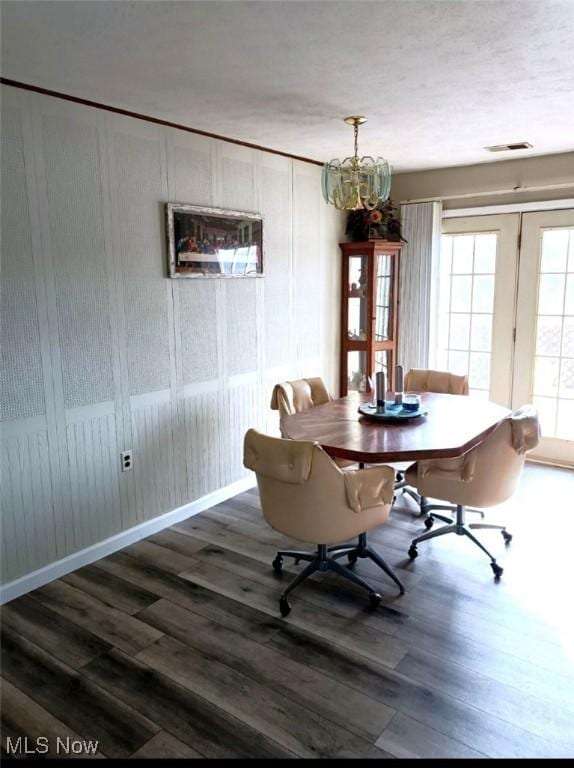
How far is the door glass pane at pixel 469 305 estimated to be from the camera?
485 centimetres

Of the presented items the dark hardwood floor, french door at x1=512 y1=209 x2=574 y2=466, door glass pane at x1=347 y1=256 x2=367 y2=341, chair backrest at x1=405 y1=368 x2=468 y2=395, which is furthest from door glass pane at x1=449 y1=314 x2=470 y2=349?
the dark hardwood floor

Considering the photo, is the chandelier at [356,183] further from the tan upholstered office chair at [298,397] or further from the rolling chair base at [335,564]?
the rolling chair base at [335,564]

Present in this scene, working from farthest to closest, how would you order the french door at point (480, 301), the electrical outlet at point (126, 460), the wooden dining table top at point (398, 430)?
the french door at point (480, 301), the electrical outlet at point (126, 460), the wooden dining table top at point (398, 430)

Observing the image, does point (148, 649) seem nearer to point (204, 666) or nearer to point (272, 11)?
point (204, 666)

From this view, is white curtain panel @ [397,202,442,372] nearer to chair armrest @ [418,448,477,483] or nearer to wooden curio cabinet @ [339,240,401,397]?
wooden curio cabinet @ [339,240,401,397]

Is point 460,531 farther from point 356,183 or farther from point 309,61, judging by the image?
point 309,61

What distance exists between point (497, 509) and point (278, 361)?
1.96 meters

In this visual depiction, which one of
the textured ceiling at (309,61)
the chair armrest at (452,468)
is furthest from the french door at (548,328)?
the chair armrest at (452,468)

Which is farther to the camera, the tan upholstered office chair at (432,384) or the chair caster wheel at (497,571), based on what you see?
the tan upholstered office chair at (432,384)

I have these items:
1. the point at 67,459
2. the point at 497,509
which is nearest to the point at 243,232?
the point at 67,459

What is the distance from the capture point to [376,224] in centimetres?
492

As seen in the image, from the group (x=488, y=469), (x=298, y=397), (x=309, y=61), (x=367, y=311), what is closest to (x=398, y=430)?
(x=488, y=469)

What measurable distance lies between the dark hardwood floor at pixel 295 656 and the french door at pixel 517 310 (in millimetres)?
1656

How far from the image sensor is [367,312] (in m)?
5.00
